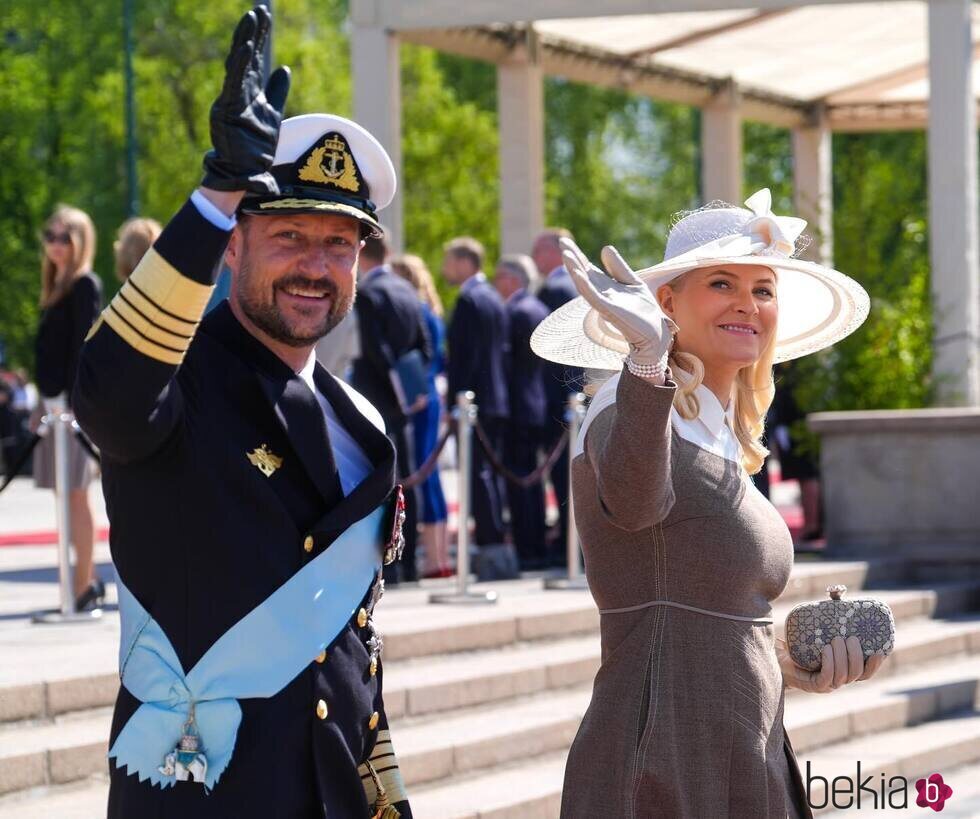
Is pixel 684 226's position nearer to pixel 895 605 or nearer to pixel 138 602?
pixel 138 602

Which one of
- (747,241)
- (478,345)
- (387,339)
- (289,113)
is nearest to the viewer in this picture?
(747,241)

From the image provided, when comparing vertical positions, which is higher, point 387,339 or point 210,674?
point 387,339

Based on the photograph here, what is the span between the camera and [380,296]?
10.5m

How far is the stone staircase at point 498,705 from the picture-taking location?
21.3 feet

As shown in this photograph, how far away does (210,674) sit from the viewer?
296cm

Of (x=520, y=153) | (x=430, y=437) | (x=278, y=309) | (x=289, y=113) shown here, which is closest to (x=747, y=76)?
(x=520, y=153)

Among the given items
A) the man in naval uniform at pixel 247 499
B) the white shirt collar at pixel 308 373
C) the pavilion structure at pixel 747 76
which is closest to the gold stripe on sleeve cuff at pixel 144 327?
the man in naval uniform at pixel 247 499

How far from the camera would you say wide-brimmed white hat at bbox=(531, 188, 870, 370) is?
3.85 meters

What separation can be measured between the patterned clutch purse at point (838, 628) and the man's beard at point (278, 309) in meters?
1.31

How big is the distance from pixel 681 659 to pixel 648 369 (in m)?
0.65

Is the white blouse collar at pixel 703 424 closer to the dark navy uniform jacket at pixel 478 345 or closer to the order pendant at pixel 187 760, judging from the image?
the order pendant at pixel 187 760

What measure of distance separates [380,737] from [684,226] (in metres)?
1.34

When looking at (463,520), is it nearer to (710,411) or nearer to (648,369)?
(710,411)

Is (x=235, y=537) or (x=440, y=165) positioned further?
(x=440, y=165)
